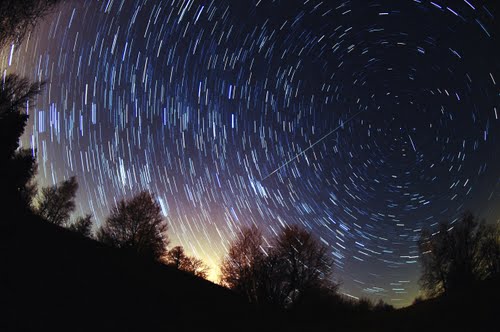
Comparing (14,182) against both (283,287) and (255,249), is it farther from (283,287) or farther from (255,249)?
(283,287)

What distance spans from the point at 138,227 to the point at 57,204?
12112mm

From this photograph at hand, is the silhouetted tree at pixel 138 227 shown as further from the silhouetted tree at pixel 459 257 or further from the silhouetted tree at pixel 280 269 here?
the silhouetted tree at pixel 459 257

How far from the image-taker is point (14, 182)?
23.2 metres

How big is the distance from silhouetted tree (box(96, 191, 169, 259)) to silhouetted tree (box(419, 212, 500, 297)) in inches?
1306

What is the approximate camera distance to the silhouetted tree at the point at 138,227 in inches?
1168

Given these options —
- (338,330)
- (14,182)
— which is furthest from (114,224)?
(338,330)

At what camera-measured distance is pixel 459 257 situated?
3344cm

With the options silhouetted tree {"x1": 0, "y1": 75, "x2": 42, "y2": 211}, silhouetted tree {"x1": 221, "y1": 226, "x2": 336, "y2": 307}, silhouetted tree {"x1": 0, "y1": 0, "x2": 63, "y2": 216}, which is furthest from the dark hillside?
silhouetted tree {"x1": 221, "y1": 226, "x2": 336, "y2": 307}

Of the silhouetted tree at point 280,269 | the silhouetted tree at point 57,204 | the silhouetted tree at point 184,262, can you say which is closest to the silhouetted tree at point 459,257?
the silhouetted tree at point 280,269

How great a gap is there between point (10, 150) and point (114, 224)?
1188cm

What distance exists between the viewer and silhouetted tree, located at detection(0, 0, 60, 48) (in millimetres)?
10336

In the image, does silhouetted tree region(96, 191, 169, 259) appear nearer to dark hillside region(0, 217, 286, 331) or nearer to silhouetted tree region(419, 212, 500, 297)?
dark hillside region(0, 217, 286, 331)

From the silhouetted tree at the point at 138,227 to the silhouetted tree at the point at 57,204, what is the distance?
6.39 meters

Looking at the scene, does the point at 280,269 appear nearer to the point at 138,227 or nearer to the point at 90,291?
the point at 138,227
